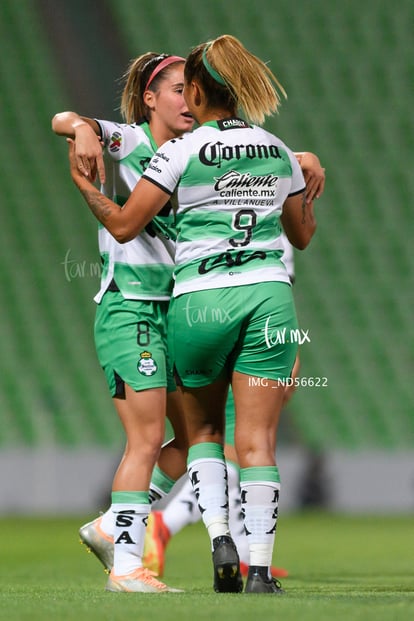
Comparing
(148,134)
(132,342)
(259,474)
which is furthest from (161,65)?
(259,474)

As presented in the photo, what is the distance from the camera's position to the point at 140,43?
14.0m

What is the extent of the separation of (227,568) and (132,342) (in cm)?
79

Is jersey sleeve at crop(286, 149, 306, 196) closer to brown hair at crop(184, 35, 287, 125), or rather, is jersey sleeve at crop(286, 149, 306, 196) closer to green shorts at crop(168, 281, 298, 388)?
brown hair at crop(184, 35, 287, 125)

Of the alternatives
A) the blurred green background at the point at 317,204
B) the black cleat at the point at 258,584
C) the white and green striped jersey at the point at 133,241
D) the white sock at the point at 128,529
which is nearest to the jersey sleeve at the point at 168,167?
the white and green striped jersey at the point at 133,241

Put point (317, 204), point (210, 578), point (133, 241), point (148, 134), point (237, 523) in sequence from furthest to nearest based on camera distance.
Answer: point (317, 204)
point (237, 523)
point (210, 578)
point (148, 134)
point (133, 241)

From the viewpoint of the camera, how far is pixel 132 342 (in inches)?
142

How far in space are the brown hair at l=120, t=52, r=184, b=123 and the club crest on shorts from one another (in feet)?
2.85

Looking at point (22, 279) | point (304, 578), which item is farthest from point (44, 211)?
point (304, 578)

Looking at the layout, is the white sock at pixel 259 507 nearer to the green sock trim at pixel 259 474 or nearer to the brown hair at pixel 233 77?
the green sock trim at pixel 259 474

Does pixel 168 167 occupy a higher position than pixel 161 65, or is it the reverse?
pixel 161 65

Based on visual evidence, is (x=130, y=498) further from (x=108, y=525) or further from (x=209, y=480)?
(x=108, y=525)

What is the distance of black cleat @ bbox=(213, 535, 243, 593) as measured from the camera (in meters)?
A: 3.17

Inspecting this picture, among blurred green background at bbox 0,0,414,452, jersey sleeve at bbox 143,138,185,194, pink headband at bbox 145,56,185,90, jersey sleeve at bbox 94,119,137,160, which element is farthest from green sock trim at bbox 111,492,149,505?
blurred green background at bbox 0,0,414,452

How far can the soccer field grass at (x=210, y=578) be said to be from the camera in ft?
8.65
